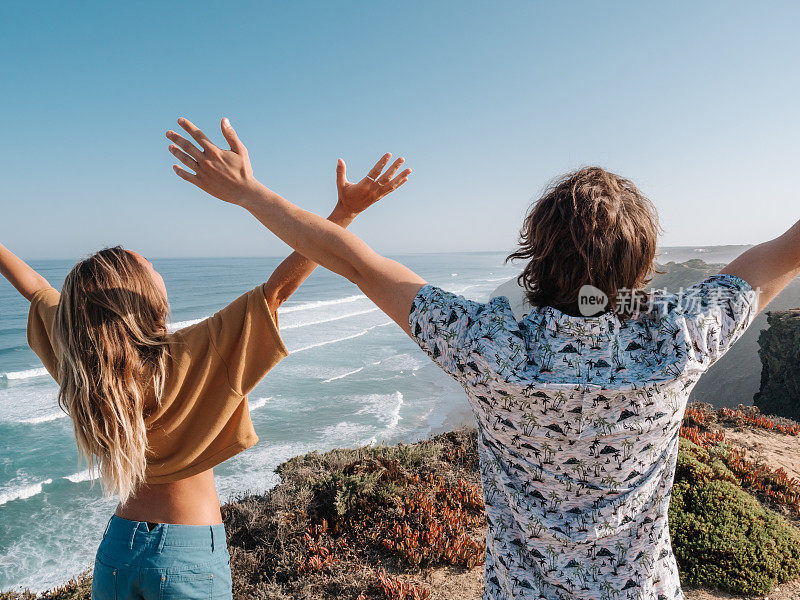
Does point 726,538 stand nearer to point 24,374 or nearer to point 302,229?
point 302,229

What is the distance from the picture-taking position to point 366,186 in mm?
1983

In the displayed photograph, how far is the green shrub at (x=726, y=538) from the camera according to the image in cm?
436

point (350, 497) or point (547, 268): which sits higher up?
point (547, 268)

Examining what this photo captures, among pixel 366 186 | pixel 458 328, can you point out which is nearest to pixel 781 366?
pixel 366 186

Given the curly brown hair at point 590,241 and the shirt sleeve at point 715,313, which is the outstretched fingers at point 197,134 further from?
the shirt sleeve at point 715,313

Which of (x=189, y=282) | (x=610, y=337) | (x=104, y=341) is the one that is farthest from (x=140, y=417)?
(x=189, y=282)

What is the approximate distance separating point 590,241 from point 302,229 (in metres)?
0.89

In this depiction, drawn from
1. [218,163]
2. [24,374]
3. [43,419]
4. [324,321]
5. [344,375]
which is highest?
[218,163]

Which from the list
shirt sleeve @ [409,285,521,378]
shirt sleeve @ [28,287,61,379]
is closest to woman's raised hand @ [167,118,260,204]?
shirt sleeve @ [409,285,521,378]

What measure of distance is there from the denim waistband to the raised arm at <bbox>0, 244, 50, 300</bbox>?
1.16 m

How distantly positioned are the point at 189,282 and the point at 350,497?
222ft

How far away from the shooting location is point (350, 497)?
17.2 ft

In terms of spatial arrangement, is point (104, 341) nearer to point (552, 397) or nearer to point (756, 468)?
point (552, 397)

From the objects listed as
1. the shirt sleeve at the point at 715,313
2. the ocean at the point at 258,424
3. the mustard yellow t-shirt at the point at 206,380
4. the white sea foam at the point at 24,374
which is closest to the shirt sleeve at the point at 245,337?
the mustard yellow t-shirt at the point at 206,380
